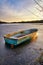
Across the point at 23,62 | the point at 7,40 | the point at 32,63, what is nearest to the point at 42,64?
the point at 32,63

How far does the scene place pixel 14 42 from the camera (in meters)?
17.3

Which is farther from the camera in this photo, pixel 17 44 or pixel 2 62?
pixel 17 44

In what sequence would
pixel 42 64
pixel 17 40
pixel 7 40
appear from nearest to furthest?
pixel 42 64
pixel 17 40
pixel 7 40

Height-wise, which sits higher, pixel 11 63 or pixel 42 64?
pixel 42 64

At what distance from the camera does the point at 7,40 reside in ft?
60.3

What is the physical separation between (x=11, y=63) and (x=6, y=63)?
43 cm

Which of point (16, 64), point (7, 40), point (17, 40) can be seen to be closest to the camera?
point (16, 64)

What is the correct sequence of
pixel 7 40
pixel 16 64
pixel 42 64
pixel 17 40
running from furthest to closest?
pixel 7 40, pixel 17 40, pixel 16 64, pixel 42 64

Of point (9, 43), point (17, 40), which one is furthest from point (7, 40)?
point (17, 40)

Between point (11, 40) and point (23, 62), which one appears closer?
point (23, 62)

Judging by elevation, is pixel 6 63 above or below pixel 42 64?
below

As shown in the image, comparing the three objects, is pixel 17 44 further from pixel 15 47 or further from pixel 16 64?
pixel 16 64

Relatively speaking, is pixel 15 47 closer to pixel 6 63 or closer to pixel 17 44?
pixel 17 44

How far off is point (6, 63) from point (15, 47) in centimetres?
656
